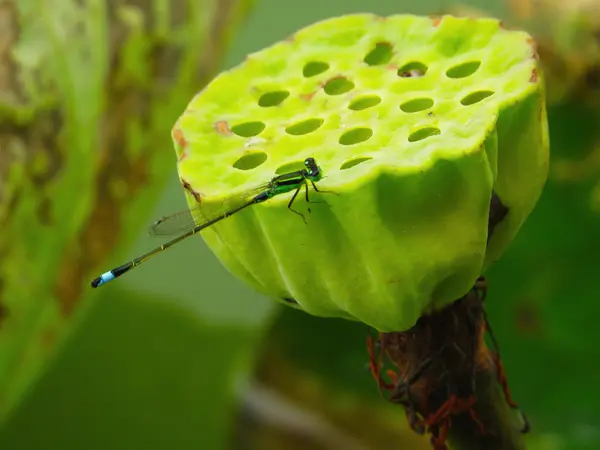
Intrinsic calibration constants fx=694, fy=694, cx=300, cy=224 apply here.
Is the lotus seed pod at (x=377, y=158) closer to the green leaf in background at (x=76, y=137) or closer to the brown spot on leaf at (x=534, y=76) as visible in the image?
the brown spot on leaf at (x=534, y=76)

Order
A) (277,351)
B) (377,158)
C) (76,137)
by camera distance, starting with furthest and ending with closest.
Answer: (277,351), (76,137), (377,158)

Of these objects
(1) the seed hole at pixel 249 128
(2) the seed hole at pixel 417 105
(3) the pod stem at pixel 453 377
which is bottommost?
(3) the pod stem at pixel 453 377

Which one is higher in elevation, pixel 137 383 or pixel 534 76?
pixel 534 76

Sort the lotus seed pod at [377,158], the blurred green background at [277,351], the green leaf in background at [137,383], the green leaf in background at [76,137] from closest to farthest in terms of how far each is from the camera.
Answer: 1. the lotus seed pod at [377,158]
2. the green leaf in background at [76,137]
3. the blurred green background at [277,351]
4. the green leaf in background at [137,383]

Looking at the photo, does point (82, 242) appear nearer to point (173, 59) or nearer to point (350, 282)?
point (173, 59)

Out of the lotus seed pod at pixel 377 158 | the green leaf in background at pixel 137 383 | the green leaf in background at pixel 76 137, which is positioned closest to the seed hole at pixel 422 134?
the lotus seed pod at pixel 377 158

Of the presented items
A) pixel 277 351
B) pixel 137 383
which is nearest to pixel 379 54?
pixel 277 351

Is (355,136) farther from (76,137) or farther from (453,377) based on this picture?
(76,137)
